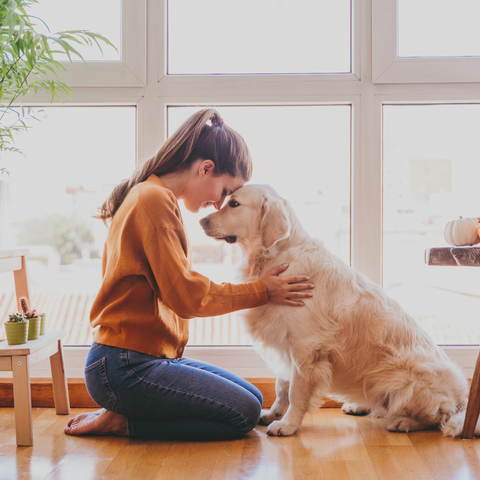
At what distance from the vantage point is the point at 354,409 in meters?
2.16

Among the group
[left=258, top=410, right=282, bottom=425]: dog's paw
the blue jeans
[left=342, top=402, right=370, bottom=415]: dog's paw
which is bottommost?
[left=342, top=402, right=370, bottom=415]: dog's paw

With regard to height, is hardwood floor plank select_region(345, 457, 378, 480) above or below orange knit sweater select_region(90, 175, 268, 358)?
below

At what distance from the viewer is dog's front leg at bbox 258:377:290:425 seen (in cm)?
201

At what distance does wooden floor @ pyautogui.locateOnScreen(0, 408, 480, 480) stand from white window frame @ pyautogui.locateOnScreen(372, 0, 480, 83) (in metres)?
1.64

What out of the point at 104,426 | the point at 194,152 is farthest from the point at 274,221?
the point at 104,426

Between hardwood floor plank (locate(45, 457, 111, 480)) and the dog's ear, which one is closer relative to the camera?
hardwood floor plank (locate(45, 457, 111, 480))

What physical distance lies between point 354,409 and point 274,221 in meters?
0.99

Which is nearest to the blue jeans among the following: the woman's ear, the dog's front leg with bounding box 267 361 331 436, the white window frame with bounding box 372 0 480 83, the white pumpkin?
the dog's front leg with bounding box 267 361 331 436

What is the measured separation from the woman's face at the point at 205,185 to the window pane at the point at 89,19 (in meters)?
0.94

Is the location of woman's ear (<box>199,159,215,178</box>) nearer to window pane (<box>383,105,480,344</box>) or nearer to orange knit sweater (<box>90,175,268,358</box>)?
orange knit sweater (<box>90,175,268,358</box>)

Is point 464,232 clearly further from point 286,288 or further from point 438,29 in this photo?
point 438,29

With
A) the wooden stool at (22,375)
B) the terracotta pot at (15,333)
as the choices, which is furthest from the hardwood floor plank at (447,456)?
the terracotta pot at (15,333)

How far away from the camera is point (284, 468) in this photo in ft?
5.09

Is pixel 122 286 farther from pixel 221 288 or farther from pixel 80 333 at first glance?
pixel 80 333
